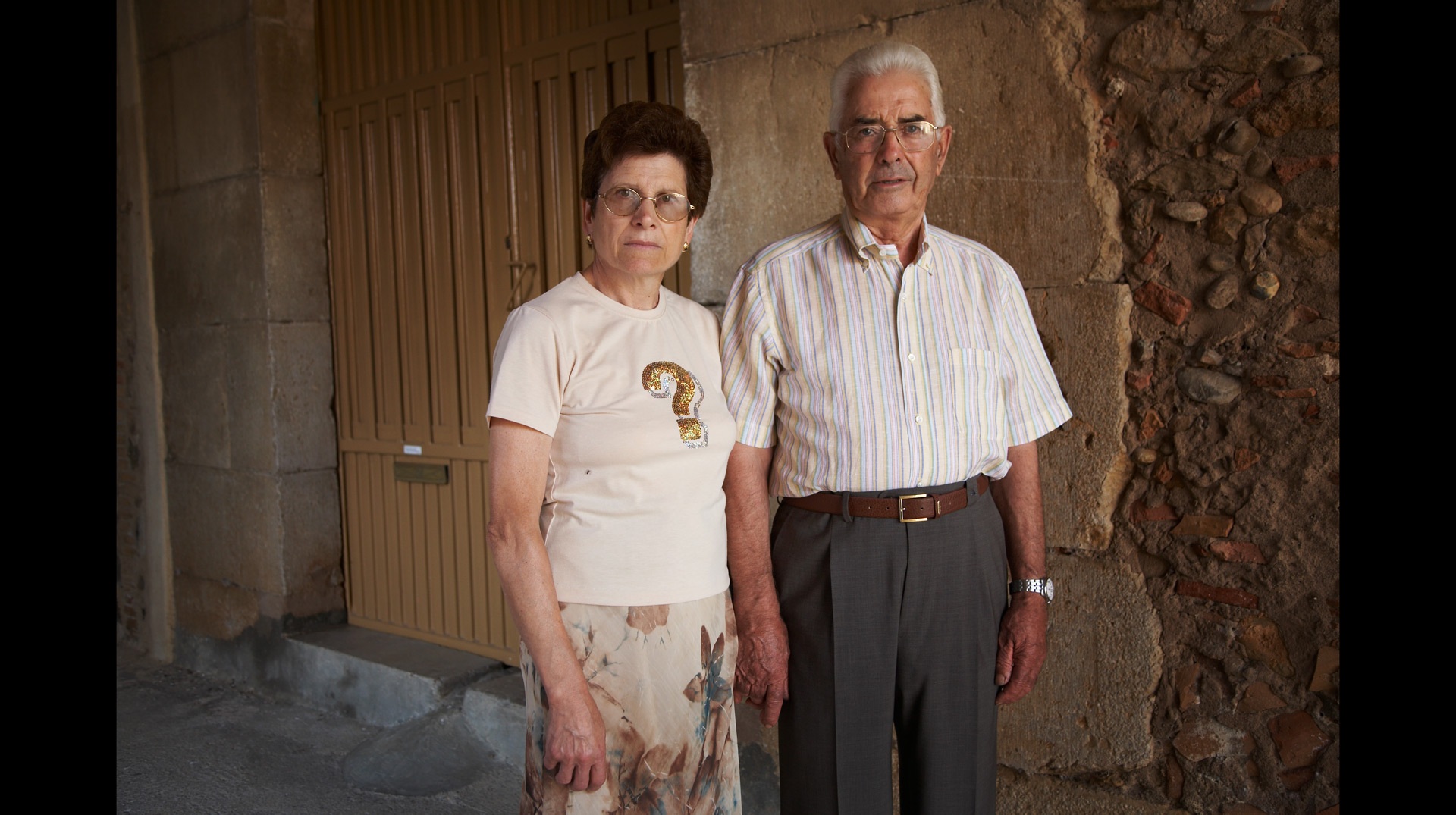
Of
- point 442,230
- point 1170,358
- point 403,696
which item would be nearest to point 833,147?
point 1170,358

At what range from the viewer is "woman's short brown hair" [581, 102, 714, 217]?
6.25ft

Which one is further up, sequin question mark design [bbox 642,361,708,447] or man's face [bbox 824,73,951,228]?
man's face [bbox 824,73,951,228]

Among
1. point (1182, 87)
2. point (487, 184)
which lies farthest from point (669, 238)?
point (487, 184)

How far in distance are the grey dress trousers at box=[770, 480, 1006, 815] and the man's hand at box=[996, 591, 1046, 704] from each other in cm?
5

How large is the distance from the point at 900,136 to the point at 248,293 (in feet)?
12.5

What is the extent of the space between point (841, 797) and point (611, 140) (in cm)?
139

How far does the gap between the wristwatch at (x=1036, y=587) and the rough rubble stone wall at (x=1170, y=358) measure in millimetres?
466

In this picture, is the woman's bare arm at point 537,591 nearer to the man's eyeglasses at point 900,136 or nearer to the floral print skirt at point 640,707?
the floral print skirt at point 640,707

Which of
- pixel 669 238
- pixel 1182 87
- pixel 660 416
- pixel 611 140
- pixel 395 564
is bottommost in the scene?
pixel 395 564

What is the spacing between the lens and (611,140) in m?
1.90

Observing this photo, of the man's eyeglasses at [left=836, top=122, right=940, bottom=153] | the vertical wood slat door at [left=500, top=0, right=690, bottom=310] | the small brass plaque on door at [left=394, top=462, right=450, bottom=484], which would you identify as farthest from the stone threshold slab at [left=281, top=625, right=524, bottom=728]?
the man's eyeglasses at [left=836, top=122, right=940, bottom=153]

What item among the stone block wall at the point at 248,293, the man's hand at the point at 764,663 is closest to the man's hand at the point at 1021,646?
the man's hand at the point at 764,663

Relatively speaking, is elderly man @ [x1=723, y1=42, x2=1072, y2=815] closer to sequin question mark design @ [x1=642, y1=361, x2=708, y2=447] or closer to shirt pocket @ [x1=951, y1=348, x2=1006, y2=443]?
shirt pocket @ [x1=951, y1=348, x2=1006, y2=443]
